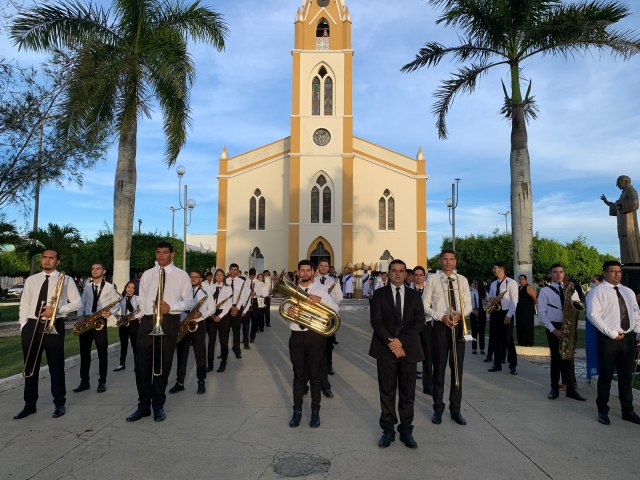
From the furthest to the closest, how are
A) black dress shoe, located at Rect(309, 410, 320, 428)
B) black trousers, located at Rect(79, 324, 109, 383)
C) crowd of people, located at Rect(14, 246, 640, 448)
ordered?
1. black trousers, located at Rect(79, 324, 109, 383)
2. black dress shoe, located at Rect(309, 410, 320, 428)
3. crowd of people, located at Rect(14, 246, 640, 448)

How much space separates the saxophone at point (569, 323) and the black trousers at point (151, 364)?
526cm

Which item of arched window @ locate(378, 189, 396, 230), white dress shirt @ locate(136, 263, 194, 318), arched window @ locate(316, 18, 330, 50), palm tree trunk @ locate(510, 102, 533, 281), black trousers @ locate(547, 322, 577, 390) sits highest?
arched window @ locate(316, 18, 330, 50)

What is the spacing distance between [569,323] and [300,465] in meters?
4.52

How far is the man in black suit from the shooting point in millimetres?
4887

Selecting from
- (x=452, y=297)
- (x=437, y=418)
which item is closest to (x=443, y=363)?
(x=437, y=418)

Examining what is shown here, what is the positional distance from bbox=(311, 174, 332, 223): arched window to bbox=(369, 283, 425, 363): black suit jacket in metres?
29.0

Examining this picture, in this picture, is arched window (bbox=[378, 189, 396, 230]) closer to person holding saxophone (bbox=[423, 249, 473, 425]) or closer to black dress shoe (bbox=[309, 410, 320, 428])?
person holding saxophone (bbox=[423, 249, 473, 425])

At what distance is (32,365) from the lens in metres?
5.80

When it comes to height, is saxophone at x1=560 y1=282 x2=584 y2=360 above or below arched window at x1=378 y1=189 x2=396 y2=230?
below

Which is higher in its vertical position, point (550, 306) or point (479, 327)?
point (550, 306)

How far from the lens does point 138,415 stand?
570cm

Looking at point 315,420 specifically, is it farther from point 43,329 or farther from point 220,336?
point 220,336

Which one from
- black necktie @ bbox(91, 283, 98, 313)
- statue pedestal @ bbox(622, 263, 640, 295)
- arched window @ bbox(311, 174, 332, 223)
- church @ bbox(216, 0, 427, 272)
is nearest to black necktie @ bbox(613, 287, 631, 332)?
statue pedestal @ bbox(622, 263, 640, 295)

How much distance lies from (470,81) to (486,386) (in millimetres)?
9739
